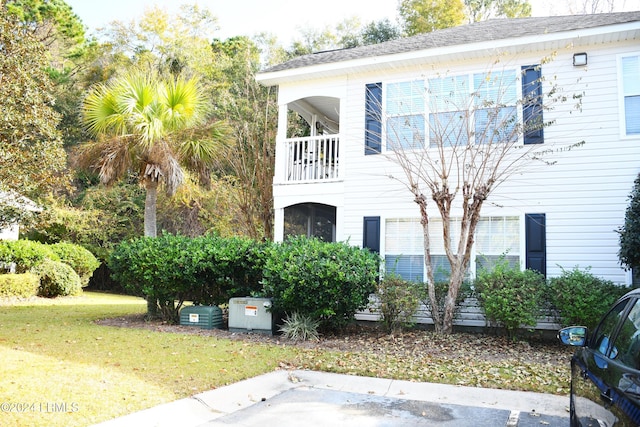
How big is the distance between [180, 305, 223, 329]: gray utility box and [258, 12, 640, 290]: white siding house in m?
2.70

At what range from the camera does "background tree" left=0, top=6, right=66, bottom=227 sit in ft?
31.2

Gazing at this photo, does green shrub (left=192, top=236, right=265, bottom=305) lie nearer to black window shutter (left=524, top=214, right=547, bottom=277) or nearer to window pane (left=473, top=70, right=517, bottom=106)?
black window shutter (left=524, top=214, right=547, bottom=277)

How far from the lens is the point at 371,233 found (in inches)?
436

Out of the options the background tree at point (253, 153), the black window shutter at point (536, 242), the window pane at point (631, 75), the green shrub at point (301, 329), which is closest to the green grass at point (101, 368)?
the green shrub at point (301, 329)

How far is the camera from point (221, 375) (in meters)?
6.03

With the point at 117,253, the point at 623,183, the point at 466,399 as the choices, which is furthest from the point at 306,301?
the point at 623,183

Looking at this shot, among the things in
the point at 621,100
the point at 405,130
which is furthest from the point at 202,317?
the point at 621,100

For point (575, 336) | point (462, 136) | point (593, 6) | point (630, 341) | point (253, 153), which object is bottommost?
point (575, 336)

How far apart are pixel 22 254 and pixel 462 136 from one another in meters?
13.6

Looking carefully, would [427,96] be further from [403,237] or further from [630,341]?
[630,341]

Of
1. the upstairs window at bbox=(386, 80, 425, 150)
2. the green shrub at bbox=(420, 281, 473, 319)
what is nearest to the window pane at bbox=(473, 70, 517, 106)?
the upstairs window at bbox=(386, 80, 425, 150)

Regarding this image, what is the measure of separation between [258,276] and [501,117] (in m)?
5.76

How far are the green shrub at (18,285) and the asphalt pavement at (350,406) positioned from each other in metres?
11.4

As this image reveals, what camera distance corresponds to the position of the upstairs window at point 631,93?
9492mm
